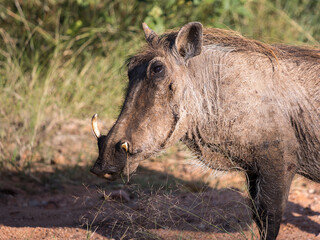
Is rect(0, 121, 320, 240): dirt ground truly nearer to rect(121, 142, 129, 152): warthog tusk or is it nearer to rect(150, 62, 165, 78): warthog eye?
rect(121, 142, 129, 152): warthog tusk

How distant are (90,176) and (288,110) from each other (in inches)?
105

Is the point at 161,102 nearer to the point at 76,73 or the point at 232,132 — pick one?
the point at 232,132

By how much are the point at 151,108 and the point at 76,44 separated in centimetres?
405

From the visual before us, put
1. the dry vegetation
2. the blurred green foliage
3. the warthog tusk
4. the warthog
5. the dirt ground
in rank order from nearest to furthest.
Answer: the warthog tusk
the warthog
the dirt ground
the dry vegetation
the blurred green foliage

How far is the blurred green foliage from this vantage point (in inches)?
214

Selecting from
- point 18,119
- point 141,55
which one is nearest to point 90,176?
point 18,119

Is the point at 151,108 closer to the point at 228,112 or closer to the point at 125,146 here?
the point at 125,146

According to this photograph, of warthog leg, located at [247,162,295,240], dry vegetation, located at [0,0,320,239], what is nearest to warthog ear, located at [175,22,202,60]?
dry vegetation, located at [0,0,320,239]

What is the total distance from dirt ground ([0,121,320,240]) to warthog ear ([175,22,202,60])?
2.34 ft

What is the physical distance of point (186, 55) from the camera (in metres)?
2.82

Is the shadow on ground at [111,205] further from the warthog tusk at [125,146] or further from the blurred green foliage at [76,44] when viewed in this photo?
the blurred green foliage at [76,44]

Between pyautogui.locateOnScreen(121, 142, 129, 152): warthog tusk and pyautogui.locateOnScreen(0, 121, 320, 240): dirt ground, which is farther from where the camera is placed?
pyautogui.locateOnScreen(0, 121, 320, 240): dirt ground

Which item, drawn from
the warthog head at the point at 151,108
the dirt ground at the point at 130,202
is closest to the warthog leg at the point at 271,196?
the dirt ground at the point at 130,202

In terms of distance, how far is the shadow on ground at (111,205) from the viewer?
11.2 feet
